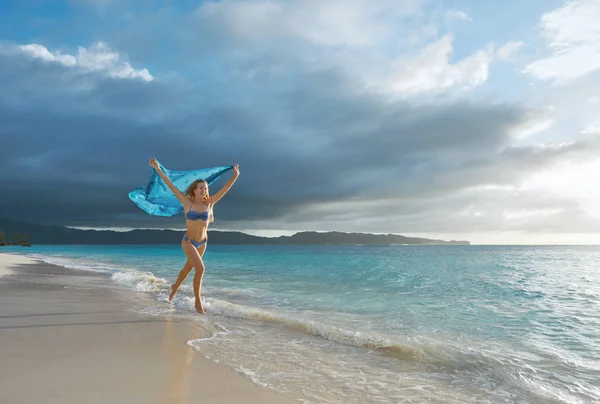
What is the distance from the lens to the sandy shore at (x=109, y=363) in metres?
3.94

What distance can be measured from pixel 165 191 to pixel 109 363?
19.1 feet

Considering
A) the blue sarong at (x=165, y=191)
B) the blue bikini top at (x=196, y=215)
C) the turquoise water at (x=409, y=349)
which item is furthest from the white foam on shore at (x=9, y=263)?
the blue bikini top at (x=196, y=215)

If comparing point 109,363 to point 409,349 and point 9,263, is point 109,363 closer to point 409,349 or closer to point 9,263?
point 409,349

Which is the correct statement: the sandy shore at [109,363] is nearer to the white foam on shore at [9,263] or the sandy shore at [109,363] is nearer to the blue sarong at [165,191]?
the blue sarong at [165,191]

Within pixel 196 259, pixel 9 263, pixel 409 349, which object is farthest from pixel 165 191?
pixel 9 263

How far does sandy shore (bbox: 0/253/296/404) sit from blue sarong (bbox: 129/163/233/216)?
111 inches

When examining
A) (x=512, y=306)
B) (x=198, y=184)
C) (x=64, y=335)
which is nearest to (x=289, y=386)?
(x=64, y=335)

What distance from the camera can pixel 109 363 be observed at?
4.93 meters

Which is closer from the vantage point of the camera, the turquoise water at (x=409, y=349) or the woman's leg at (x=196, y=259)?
the turquoise water at (x=409, y=349)

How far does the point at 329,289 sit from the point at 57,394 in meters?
14.4

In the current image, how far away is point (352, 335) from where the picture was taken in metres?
7.69

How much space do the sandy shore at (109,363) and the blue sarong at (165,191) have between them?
9.21ft

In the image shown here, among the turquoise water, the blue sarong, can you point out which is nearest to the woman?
the blue sarong

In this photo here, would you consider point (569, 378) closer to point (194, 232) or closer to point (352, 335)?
point (352, 335)
